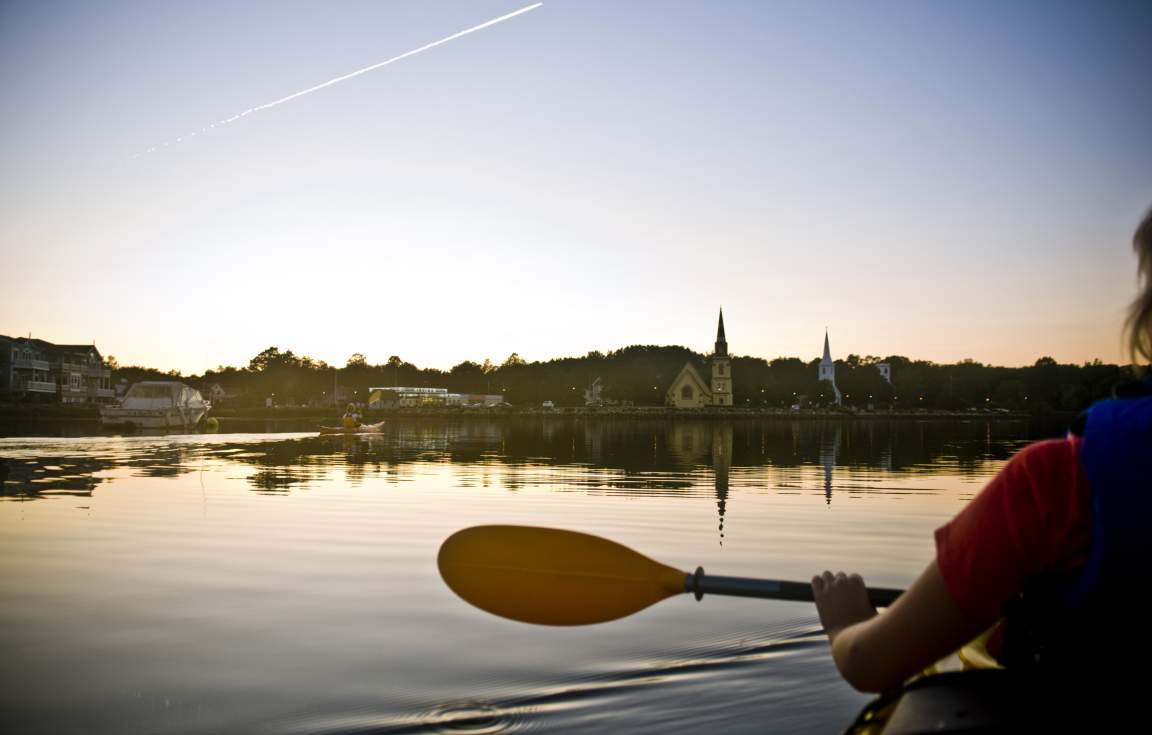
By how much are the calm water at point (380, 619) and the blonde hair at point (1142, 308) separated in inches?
118

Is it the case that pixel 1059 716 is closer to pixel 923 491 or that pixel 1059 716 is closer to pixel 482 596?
pixel 482 596

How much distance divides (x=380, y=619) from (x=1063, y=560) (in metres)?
5.39

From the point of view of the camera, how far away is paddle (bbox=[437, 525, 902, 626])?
280 centimetres

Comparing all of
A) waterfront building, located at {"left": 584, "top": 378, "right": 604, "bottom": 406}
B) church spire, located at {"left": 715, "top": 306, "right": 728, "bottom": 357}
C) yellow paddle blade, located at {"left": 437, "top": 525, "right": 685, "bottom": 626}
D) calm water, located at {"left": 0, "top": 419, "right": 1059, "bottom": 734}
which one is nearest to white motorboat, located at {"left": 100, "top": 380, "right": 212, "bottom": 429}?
calm water, located at {"left": 0, "top": 419, "right": 1059, "bottom": 734}

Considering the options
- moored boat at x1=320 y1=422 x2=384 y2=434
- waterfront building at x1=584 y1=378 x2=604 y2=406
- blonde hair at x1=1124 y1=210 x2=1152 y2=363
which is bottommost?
moored boat at x1=320 y1=422 x2=384 y2=434

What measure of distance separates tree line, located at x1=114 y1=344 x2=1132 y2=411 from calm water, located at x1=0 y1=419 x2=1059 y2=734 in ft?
363

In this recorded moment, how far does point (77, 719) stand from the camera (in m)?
4.06

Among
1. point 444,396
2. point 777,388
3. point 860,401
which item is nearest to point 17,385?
point 444,396

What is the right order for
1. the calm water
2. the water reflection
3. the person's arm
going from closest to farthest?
1. the person's arm
2. the calm water
3. the water reflection

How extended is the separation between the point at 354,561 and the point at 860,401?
451 feet

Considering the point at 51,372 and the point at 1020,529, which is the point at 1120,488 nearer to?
the point at 1020,529

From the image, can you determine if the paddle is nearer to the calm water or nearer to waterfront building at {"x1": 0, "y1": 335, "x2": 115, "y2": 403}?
the calm water

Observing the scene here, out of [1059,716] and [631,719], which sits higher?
[1059,716]

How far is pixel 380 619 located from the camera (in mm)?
6062
